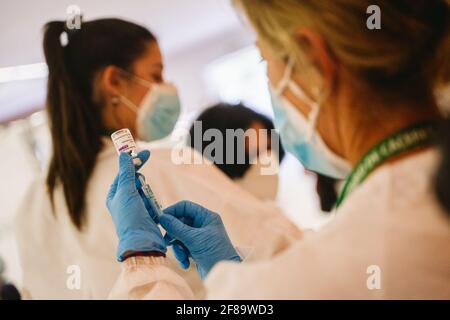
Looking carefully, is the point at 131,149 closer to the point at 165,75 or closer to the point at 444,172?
the point at 165,75

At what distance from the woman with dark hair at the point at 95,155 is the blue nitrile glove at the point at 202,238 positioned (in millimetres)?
110

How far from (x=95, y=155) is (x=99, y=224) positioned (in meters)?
0.16

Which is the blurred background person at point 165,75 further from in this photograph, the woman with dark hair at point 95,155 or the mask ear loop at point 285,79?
the mask ear loop at point 285,79

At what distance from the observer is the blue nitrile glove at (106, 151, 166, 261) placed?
3.77ft

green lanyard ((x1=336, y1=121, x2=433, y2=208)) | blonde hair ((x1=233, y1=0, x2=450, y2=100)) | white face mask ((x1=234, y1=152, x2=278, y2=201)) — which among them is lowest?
white face mask ((x1=234, y1=152, x2=278, y2=201))

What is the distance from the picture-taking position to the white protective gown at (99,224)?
139 centimetres

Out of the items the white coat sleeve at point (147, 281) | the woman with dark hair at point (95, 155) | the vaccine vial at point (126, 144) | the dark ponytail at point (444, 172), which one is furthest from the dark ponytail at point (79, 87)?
the dark ponytail at point (444, 172)

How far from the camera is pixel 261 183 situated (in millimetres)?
1402

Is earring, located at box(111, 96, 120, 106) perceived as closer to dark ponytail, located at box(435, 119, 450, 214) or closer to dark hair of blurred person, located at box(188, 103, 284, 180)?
dark hair of blurred person, located at box(188, 103, 284, 180)

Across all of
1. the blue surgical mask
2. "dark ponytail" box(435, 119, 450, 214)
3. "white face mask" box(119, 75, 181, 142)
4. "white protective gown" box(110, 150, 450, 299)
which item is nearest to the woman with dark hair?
"white face mask" box(119, 75, 181, 142)

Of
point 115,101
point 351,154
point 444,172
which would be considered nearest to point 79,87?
point 115,101

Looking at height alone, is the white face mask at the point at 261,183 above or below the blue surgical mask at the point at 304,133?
below

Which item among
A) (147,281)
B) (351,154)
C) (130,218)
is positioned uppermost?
(351,154)

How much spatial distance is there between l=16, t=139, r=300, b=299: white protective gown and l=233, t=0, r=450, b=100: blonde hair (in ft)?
1.24
